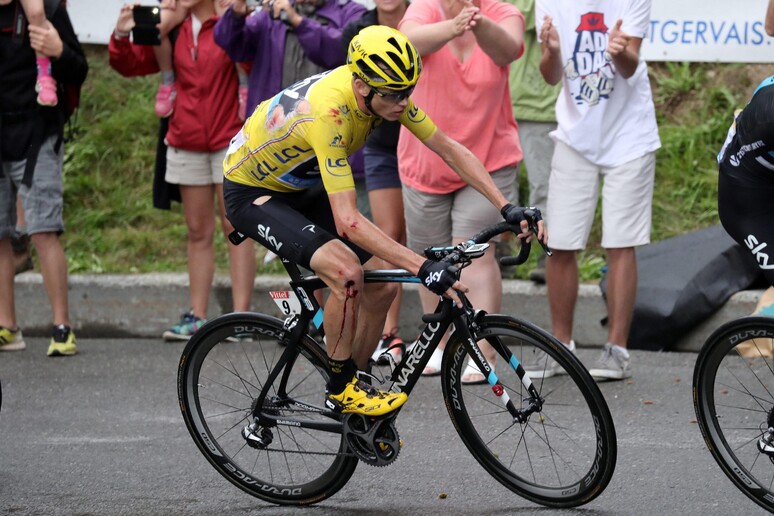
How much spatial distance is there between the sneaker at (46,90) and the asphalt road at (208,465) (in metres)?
1.59

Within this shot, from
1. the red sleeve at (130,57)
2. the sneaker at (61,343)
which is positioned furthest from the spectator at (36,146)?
the red sleeve at (130,57)

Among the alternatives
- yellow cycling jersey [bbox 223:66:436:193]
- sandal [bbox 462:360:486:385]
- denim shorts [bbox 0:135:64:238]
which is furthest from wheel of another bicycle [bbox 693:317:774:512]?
denim shorts [bbox 0:135:64:238]

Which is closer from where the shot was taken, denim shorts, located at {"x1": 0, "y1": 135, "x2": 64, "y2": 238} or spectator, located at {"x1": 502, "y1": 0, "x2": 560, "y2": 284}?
denim shorts, located at {"x1": 0, "y1": 135, "x2": 64, "y2": 238}

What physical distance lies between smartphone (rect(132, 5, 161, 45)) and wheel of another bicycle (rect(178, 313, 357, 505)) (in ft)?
10.1

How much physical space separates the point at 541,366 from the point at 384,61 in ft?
4.10

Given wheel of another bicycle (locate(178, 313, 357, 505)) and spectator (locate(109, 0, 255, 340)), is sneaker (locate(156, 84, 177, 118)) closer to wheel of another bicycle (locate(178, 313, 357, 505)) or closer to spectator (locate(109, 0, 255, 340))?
spectator (locate(109, 0, 255, 340))

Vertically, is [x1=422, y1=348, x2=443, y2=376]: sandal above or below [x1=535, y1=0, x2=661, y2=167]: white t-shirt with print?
below

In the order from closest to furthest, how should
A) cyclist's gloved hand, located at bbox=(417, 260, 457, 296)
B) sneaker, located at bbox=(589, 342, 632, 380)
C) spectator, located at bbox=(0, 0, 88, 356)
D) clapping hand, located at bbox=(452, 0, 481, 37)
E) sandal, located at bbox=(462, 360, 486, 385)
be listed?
cyclist's gloved hand, located at bbox=(417, 260, 457, 296) → sandal, located at bbox=(462, 360, 486, 385) → clapping hand, located at bbox=(452, 0, 481, 37) → sneaker, located at bbox=(589, 342, 632, 380) → spectator, located at bbox=(0, 0, 88, 356)

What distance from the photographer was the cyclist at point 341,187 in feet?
15.6

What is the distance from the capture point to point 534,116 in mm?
8469

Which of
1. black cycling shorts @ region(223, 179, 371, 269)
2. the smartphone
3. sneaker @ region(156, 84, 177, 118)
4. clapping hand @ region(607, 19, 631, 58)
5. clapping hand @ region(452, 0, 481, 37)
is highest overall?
clapping hand @ region(452, 0, 481, 37)

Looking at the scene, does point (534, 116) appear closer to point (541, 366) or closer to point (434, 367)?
point (434, 367)

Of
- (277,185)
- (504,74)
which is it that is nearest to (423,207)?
(504,74)

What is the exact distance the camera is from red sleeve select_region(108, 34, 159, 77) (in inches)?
318
